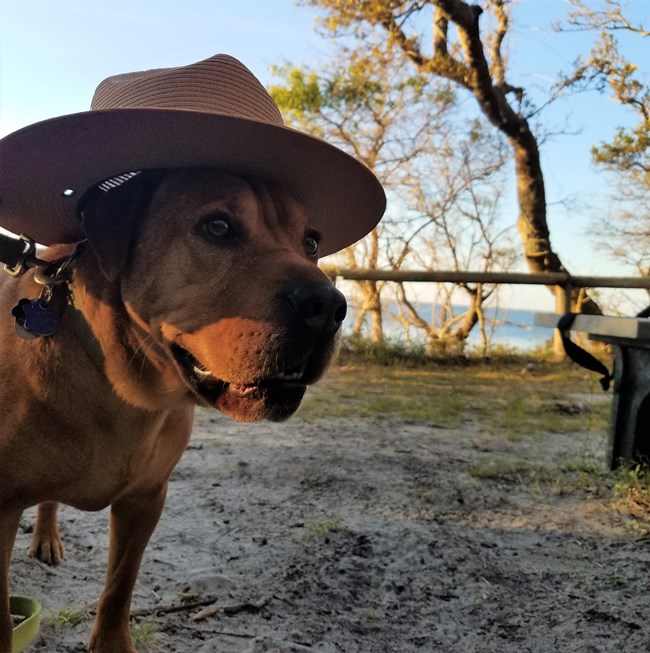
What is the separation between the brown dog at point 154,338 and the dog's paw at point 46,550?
75cm

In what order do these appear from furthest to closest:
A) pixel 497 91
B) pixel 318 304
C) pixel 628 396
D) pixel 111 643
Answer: pixel 497 91
pixel 628 396
pixel 111 643
pixel 318 304

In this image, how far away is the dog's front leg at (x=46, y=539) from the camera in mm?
2596

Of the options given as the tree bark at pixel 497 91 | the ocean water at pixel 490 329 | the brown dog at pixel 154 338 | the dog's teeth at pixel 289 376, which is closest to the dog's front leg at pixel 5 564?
the brown dog at pixel 154 338

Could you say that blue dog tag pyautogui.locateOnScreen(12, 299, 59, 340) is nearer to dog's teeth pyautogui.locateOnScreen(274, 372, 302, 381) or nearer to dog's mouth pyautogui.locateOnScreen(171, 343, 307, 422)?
dog's mouth pyautogui.locateOnScreen(171, 343, 307, 422)

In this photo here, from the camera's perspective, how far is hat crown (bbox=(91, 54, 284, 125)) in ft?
5.80

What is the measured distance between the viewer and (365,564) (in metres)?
2.62

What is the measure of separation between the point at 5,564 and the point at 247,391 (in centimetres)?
85

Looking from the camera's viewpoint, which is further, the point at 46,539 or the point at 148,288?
the point at 46,539

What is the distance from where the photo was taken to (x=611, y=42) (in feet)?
35.7

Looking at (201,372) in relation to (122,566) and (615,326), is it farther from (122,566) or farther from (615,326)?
(615,326)

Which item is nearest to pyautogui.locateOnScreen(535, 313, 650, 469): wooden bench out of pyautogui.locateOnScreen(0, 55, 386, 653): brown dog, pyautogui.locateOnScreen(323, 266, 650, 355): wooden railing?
pyautogui.locateOnScreen(0, 55, 386, 653): brown dog

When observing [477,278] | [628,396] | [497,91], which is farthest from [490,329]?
[628,396]

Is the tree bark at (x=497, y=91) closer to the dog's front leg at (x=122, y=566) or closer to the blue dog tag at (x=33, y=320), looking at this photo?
the dog's front leg at (x=122, y=566)

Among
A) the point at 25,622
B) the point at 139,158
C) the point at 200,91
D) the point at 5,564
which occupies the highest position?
the point at 200,91
